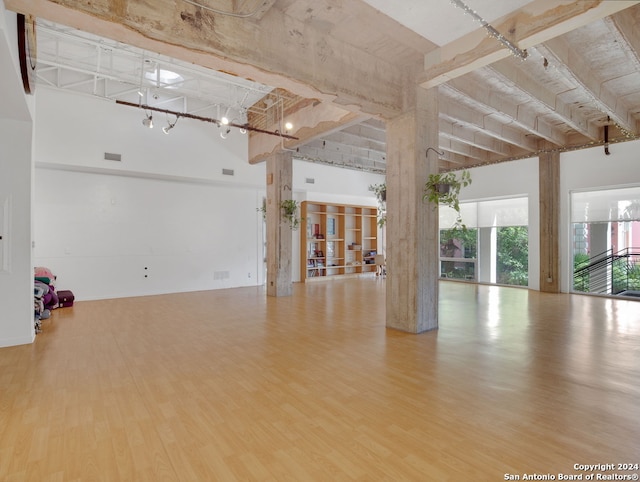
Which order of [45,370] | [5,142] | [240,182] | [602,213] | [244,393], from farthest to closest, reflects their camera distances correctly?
[240,182]
[602,213]
[5,142]
[45,370]
[244,393]

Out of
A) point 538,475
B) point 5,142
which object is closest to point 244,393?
point 538,475

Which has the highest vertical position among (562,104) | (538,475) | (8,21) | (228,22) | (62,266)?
(562,104)

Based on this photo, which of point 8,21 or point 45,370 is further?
point 45,370

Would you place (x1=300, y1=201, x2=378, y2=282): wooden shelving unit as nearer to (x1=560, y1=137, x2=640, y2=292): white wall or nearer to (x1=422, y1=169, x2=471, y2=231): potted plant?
(x1=560, y1=137, x2=640, y2=292): white wall

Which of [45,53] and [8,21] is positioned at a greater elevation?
[45,53]

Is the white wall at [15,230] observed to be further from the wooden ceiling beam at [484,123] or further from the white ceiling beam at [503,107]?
the wooden ceiling beam at [484,123]

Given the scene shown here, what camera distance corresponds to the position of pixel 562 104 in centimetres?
618

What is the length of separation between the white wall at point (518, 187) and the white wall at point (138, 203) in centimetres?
628

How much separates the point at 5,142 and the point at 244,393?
4.16 meters

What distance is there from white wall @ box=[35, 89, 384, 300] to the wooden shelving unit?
1.46 metres

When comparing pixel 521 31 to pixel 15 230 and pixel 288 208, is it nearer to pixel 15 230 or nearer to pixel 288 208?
pixel 288 208

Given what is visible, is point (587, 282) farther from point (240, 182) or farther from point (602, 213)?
point (240, 182)

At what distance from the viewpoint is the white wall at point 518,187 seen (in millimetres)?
8648

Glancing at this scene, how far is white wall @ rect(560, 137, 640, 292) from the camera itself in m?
7.23
